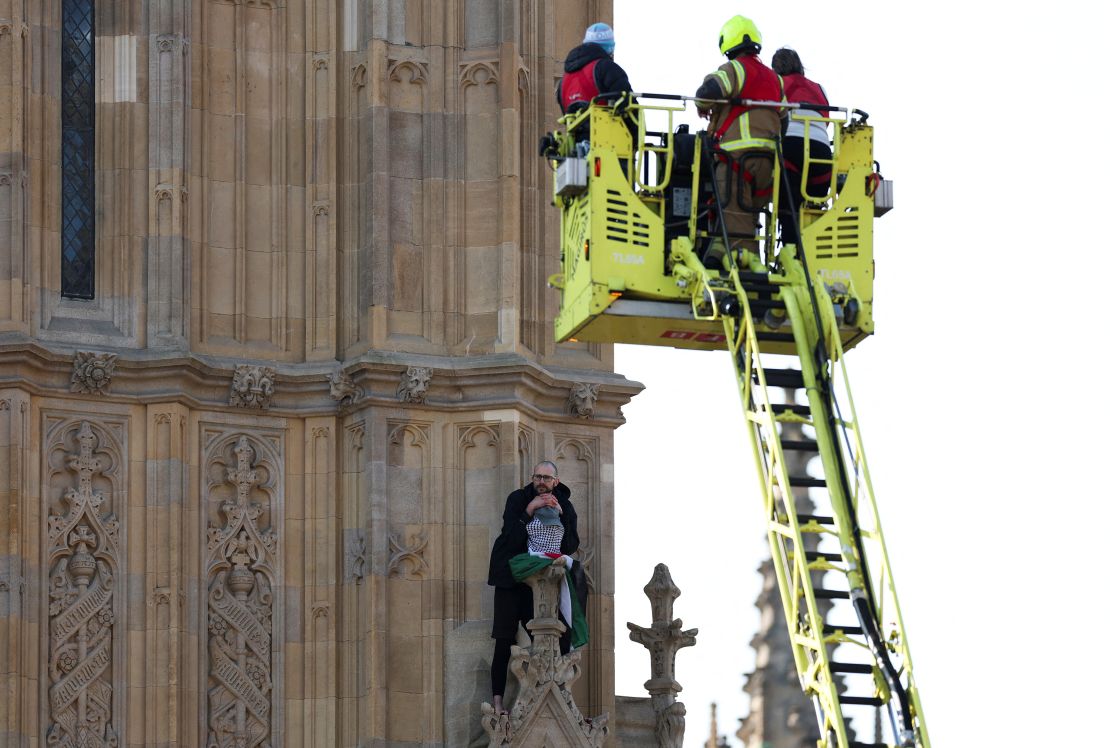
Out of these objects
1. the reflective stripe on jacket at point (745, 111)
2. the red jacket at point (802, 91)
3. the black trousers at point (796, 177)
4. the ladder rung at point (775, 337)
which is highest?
the red jacket at point (802, 91)

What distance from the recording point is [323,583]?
95.8 feet

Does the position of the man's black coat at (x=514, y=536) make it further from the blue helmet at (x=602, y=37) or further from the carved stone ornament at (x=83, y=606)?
the blue helmet at (x=602, y=37)

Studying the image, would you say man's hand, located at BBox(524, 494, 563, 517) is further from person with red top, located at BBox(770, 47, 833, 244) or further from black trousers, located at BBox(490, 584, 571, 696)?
person with red top, located at BBox(770, 47, 833, 244)

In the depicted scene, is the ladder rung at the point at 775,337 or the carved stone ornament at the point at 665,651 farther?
the carved stone ornament at the point at 665,651

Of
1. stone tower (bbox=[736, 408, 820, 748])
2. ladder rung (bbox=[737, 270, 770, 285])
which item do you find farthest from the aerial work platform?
stone tower (bbox=[736, 408, 820, 748])

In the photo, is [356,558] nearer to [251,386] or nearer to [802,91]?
[251,386]

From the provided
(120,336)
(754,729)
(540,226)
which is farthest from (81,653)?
(754,729)

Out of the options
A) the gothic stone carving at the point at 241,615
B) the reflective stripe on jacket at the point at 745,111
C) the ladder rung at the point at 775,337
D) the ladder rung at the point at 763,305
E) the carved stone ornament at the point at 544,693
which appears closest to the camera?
the ladder rung at the point at 763,305

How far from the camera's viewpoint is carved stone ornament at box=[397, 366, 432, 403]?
95.3ft

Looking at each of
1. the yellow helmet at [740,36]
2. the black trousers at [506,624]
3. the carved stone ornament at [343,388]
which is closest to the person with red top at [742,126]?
the yellow helmet at [740,36]

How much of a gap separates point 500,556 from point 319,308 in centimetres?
281

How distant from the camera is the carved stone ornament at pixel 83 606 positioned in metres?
28.2

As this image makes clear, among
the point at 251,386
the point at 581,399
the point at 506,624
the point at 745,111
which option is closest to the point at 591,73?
the point at 745,111

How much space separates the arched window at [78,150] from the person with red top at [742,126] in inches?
220
